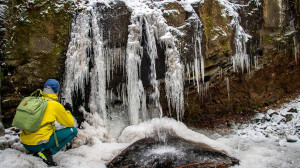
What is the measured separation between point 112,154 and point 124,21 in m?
3.05

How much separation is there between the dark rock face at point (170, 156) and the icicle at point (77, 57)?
1886mm

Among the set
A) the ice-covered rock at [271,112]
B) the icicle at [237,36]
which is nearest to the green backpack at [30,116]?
the icicle at [237,36]

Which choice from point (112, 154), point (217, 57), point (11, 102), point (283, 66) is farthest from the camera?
point (283, 66)

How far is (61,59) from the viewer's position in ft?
15.6

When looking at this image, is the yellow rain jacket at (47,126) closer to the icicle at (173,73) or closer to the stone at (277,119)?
the icicle at (173,73)

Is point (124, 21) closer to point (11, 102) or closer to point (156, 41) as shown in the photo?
point (156, 41)

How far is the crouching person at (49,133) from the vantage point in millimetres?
3100

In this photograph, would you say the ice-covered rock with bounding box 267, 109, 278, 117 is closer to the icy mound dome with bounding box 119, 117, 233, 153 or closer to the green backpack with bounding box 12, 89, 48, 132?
the icy mound dome with bounding box 119, 117, 233, 153

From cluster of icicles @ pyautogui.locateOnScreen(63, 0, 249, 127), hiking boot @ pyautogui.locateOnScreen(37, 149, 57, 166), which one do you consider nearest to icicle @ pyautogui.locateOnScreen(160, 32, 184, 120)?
cluster of icicles @ pyautogui.locateOnScreen(63, 0, 249, 127)

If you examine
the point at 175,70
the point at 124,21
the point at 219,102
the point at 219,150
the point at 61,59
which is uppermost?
the point at 124,21

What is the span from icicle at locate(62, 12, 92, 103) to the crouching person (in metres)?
1.41

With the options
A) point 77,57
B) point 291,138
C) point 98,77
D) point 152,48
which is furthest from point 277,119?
point 77,57

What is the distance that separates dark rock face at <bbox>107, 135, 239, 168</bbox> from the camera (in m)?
3.64

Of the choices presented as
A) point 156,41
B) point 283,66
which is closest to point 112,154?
point 156,41
